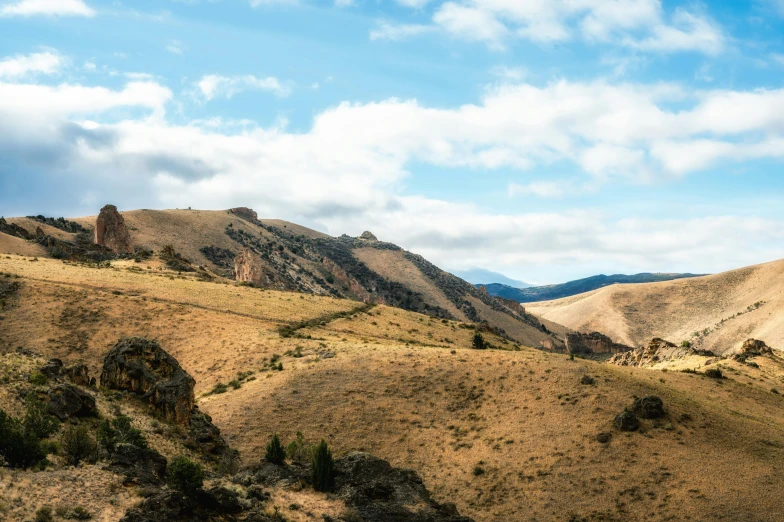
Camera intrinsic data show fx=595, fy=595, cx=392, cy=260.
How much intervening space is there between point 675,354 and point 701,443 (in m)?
33.3

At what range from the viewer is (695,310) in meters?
158

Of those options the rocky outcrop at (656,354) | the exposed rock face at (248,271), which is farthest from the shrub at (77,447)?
the exposed rock face at (248,271)

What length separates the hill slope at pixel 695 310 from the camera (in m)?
120

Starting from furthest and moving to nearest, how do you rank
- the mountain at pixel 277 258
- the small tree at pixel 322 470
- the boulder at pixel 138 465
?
the mountain at pixel 277 258, the small tree at pixel 322 470, the boulder at pixel 138 465

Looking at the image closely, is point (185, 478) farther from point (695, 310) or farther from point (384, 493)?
point (695, 310)

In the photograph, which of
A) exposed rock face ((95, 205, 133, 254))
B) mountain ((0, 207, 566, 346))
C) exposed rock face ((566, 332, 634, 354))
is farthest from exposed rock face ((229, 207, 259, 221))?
exposed rock face ((566, 332, 634, 354))

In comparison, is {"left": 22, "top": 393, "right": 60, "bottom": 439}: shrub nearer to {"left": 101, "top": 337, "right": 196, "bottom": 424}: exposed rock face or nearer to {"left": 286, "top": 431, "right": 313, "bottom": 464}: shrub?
{"left": 101, "top": 337, "right": 196, "bottom": 424}: exposed rock face

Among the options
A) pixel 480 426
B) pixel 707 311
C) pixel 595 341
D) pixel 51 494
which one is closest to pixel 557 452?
pixel 480 426

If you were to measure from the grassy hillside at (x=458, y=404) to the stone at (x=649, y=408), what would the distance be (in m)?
0.60

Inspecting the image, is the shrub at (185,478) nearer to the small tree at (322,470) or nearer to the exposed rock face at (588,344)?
the small tree at (322,470)

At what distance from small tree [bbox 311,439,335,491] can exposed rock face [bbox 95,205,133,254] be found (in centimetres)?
7681

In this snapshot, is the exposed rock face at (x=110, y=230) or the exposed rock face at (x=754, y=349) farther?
the exposed rock face at (x=110, y=230)

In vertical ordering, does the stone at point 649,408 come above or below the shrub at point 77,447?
above

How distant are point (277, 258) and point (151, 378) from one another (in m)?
98.4
